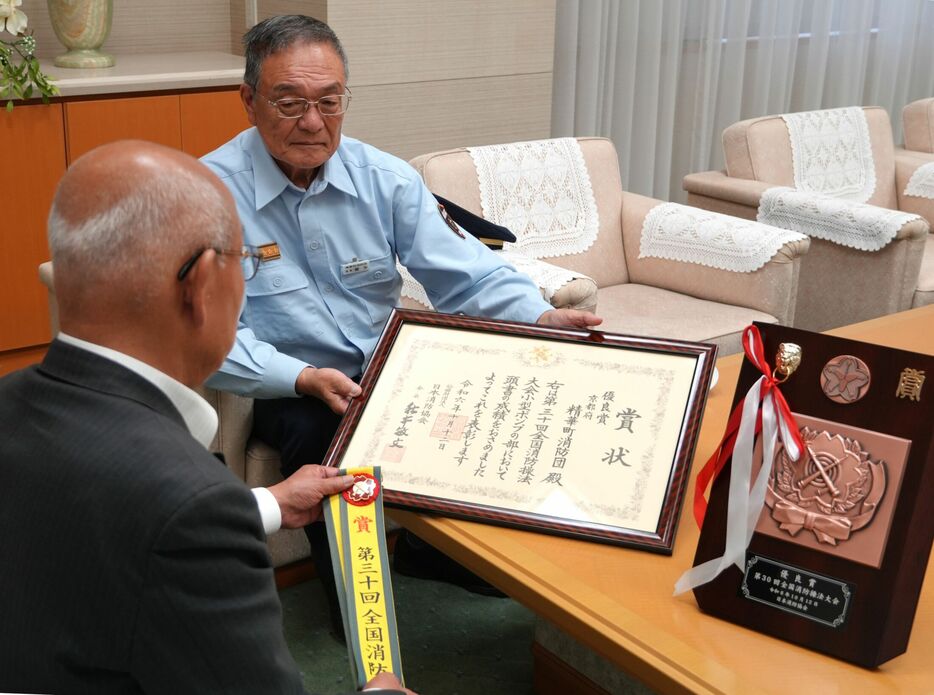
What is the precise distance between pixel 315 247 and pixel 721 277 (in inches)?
55.4

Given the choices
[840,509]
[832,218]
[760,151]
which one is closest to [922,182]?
[760,151]

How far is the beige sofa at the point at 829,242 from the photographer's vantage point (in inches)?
134

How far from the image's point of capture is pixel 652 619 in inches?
54.4

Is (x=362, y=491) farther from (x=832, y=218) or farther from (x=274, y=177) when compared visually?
(x=832, y=218)

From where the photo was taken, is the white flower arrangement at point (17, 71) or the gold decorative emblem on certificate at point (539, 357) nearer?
the gold decorative emblem on certificate at point (539, 357)

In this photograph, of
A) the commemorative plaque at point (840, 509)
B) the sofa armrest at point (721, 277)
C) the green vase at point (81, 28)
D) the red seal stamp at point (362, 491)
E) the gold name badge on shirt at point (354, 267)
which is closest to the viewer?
the commemorative plaque at point (840, 509)

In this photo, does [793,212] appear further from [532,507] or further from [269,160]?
[532,507]

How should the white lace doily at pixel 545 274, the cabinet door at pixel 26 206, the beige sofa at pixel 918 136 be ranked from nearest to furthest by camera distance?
1. the white lace doily at pixel 545 274
2. the cabinet door at pixel 26 206
3. the beige sofa at pixel 918 136

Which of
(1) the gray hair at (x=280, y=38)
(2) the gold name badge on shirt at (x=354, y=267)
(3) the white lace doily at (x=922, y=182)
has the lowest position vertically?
(3) the white lace doily at (x=922, y=182)

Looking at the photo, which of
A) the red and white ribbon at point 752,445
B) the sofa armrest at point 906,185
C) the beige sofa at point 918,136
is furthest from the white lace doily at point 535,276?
the beige sofa at point 918,136

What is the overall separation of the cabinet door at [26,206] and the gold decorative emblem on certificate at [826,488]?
256cm

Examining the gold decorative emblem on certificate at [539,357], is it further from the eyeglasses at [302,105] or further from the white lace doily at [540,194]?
the white lace doily at [540,194]

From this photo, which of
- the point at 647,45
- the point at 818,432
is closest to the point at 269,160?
the point at 818,432

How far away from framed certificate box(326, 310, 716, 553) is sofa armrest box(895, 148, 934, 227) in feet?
9.21
